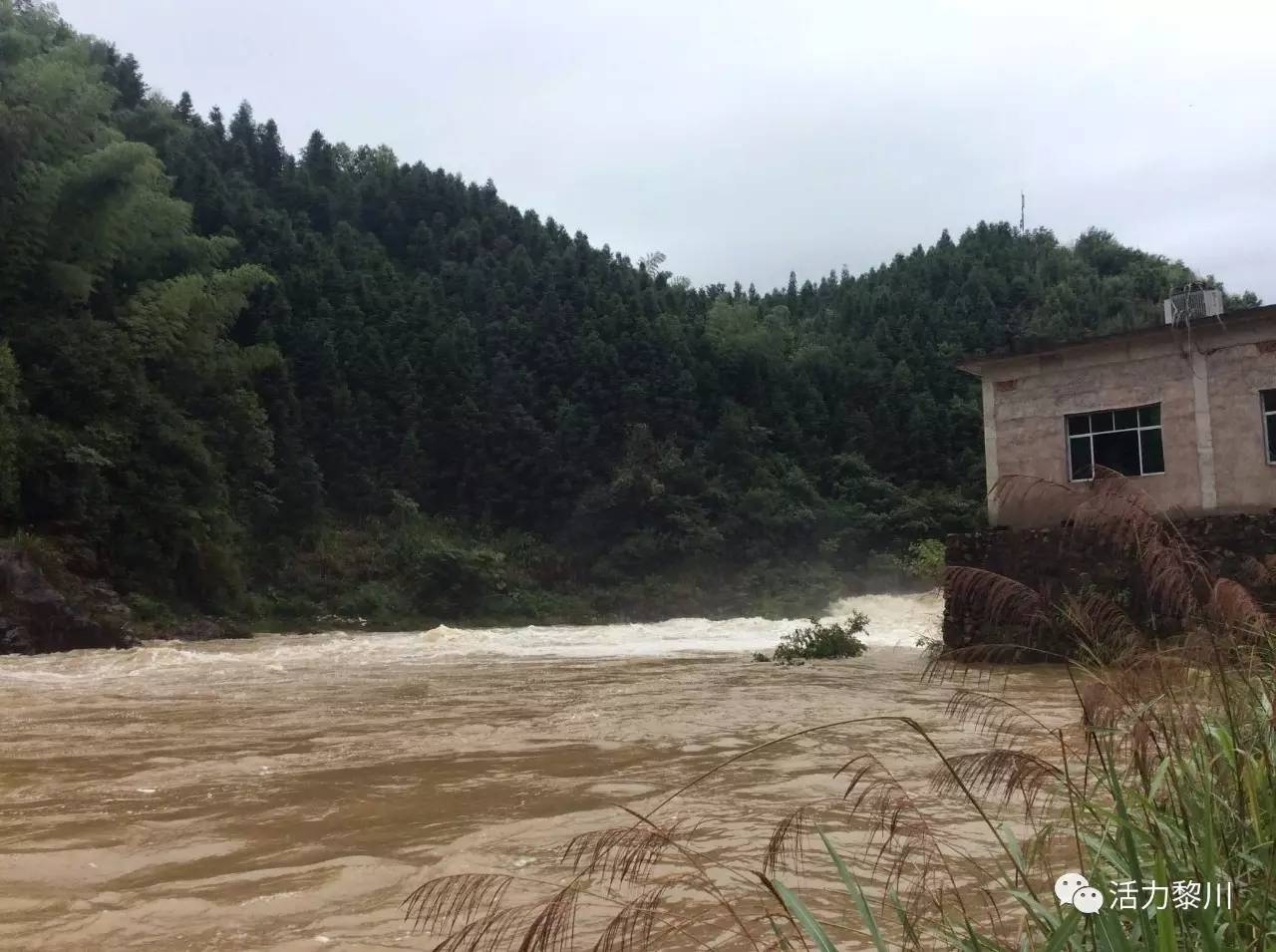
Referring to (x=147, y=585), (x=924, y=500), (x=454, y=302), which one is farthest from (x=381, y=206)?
(x=147, y=585)

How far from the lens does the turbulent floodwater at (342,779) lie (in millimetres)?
3803

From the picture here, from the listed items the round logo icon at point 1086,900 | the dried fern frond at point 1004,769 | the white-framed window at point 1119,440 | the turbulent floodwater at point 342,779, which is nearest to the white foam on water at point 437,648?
the turbulent floodwater at point 342,779

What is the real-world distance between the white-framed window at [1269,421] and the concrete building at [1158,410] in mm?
13

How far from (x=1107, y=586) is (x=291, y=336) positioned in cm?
3902

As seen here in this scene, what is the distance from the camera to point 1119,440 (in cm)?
1571

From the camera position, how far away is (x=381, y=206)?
65062mm

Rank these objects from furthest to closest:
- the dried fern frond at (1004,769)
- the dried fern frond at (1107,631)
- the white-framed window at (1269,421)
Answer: the white-framed window at (1269,421)
the dried fern frond at (1107,631)
the dried fern frond at (1004,769)

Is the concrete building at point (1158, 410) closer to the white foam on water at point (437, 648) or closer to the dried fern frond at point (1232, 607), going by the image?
the white foam on water at point (437, 648)

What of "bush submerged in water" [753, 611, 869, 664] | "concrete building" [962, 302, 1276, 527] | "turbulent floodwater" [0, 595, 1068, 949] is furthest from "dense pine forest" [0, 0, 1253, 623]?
"concrete building" [962, 302, 1276, 527]

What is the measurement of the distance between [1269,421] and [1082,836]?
14.2 meters

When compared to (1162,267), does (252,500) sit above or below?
below

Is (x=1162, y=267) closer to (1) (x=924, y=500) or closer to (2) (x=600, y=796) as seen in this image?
(1) (x=924, y=500)

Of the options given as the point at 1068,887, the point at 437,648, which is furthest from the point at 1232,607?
the point at 437,648

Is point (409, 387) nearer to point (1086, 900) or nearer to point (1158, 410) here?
point (1158, 410)
